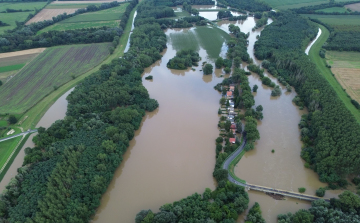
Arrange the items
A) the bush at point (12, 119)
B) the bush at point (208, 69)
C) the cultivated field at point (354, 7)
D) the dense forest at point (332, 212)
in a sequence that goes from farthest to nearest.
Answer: the cultivated field at point (354, 7)
the bush at point (208, 69)
the bush at point (12, 119)
the dense forest at point (332, 212)

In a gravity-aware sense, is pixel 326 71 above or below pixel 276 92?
above

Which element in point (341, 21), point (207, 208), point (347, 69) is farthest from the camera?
point (341, 21)

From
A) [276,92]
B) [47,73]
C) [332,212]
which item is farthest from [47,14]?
[332,212]

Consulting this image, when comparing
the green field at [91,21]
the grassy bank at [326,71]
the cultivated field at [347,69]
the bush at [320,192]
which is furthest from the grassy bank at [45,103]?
the cultivated field at [347,69]

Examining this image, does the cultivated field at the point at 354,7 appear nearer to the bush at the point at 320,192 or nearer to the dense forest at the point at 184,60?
the dense forest at the point at 184,60

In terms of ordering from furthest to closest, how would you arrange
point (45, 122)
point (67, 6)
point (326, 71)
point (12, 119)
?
point (67, 6), point (326, 71), point (45, 122), point (12, 119)

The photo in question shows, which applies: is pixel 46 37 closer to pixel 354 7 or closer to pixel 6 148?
pixel 6 148

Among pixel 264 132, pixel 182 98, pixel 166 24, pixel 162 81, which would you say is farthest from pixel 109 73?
pixel 166 24
